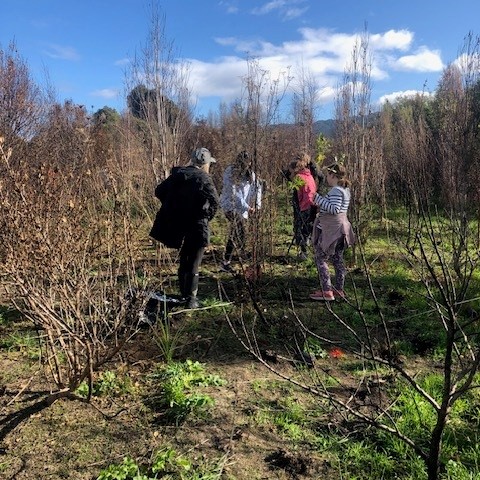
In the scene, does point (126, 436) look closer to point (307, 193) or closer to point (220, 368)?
point (220, 368)

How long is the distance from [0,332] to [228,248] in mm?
2859

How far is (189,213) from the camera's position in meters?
4.48

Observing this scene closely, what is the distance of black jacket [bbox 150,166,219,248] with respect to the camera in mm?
4430

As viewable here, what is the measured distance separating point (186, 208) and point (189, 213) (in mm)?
57

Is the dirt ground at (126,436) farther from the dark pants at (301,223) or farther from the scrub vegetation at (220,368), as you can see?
the dark pants at (301,223)

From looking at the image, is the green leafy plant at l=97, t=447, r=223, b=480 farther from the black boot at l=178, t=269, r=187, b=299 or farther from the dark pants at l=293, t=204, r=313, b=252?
the dark pants at l=293, t=204, r=313, b=252

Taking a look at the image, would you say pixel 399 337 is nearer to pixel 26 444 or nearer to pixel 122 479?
pixel 122 479

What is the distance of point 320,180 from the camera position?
7367 mm

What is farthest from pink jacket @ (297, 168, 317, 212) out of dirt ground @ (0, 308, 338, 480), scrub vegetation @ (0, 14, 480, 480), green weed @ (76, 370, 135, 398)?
green weed @ (76, 370, 135, 398)

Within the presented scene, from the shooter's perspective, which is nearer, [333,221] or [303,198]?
[333,221]

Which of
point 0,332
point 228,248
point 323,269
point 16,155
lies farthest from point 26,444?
point 16,155

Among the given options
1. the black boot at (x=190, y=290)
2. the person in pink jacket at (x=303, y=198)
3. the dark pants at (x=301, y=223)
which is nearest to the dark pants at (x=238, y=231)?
the black boot at (x=190, y=290)

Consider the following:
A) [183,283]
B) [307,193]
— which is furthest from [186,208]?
[307,193]

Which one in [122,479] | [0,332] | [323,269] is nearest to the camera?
[122,479]
